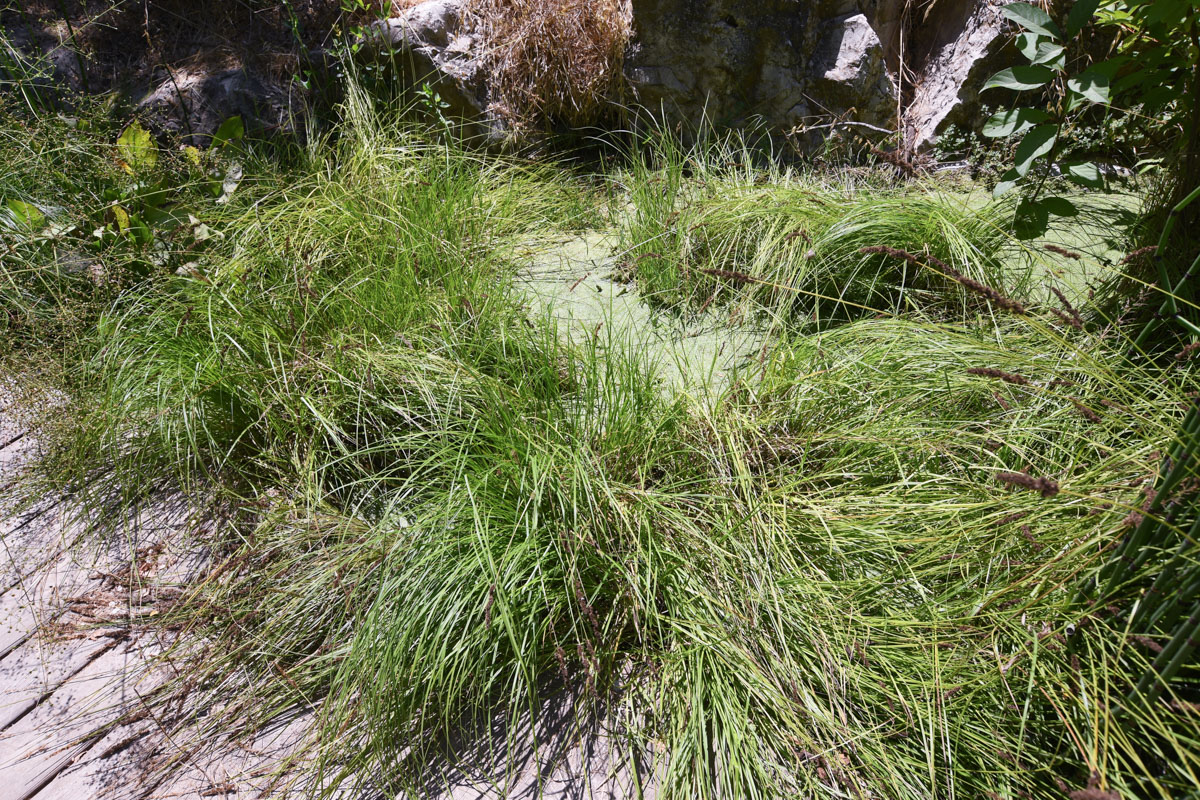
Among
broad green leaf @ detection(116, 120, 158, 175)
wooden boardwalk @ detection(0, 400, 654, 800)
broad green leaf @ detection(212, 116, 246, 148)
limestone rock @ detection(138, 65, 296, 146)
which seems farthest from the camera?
limestone rock @ detection(138, 65, 296, 146)

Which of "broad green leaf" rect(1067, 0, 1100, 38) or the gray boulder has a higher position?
"broad green leaf" rect(1067, 0, 1100, 38)

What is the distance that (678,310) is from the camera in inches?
118

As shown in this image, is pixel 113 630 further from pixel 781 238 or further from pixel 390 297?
pixel 781 238

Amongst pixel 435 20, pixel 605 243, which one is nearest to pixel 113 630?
pixel 605 243

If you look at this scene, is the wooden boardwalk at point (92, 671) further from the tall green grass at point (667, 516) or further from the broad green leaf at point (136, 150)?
the broad green leaf at point (136, 150)

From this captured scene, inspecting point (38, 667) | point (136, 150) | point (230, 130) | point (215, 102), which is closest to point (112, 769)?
point (38, 667)

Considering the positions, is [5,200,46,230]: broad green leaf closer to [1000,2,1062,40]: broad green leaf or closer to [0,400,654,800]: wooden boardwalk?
[0,400,654,800]: wooden boardwalk

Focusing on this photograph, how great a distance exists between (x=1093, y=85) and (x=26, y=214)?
345cm

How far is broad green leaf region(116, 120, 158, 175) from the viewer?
301cm

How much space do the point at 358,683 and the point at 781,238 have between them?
2.02 meters

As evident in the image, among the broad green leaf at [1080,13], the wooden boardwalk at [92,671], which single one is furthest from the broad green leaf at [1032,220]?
the wooden boardwalk at [92,671]

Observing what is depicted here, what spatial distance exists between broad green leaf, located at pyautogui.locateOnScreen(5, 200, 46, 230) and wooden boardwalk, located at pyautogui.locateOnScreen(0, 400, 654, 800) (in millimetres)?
1091

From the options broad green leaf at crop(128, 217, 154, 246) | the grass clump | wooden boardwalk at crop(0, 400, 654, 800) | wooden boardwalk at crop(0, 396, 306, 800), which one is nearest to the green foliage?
the grass clump

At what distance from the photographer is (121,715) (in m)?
1.83
